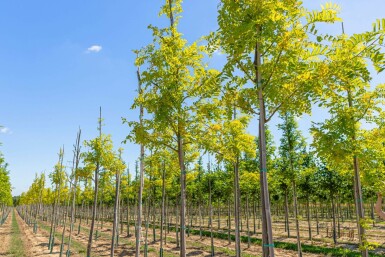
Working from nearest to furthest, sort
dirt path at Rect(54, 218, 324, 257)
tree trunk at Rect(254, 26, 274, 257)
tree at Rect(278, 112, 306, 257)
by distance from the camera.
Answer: tree trunk at Rect(254, 26, 274, 257) → tree at Rect(278, 112, 306, 257) → dirt path at Rect(54, 218, 324, 257)

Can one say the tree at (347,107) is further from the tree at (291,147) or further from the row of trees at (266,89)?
the tree at (291,147)

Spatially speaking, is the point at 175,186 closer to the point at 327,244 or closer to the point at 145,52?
the point at 327,244

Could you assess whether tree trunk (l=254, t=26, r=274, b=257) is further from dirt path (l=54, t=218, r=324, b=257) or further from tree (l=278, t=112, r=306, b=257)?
dirt path (l=54, t=218, r=324, b=257)

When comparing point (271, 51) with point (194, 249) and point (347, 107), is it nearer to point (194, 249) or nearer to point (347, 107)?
point (347, 107)

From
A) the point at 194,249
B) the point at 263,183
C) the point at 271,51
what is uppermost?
the point at 271,51

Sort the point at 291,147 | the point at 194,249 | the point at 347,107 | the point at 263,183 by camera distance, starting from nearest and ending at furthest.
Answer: the point at 263,183
the point at 347,107
the point at 291,147
the point at 194,249

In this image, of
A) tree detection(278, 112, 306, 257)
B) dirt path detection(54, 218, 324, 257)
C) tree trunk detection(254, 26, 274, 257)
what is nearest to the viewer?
tree trunk detection(254, 26, 274, 257)

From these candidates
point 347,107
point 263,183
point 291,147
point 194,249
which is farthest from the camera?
point 194,249

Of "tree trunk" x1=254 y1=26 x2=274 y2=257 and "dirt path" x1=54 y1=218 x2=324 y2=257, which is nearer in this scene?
"tree trunk" x1=254 y1=26 x2=274 y2=257

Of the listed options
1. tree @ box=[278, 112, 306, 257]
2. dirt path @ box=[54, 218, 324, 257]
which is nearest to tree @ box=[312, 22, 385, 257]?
tree @ box=[278, 112, 306, 257]

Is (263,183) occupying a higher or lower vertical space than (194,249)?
higher

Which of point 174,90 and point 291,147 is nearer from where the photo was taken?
point 174,90

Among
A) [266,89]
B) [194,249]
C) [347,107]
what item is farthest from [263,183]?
[194,249]

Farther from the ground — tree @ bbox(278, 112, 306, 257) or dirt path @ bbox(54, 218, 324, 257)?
tree @ bbox(278, 112, 306, 257)
